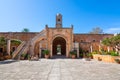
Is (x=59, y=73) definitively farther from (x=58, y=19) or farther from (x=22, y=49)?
(x=58, y=19)

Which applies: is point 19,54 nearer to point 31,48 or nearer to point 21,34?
point 31,48

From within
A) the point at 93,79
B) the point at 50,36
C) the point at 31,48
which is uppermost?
the point at 50,36

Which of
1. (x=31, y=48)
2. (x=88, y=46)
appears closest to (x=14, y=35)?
(x=31, y=48)

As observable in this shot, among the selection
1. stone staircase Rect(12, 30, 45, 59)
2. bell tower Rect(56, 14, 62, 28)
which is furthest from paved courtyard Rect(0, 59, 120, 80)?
bell tower Rect(56, 14, 62, 28)

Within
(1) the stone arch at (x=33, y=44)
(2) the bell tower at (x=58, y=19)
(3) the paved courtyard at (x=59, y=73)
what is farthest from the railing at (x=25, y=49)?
(3) the paved courtyard at (x=59, y=73)

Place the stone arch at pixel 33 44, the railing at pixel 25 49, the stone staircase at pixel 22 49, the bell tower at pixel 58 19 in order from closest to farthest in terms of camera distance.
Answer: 1. the stone staircase at pixel 22 49
2. the railing at pixel 25 49
3. the stone arch at pixel 33 44
4. the bell tower at pixel 58 19

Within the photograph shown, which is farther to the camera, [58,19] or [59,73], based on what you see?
[58,19]

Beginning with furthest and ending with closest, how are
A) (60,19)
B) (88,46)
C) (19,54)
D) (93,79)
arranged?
(60,19) → (88,46) → (19,54) → (93,79)

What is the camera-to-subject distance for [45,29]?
3195cm

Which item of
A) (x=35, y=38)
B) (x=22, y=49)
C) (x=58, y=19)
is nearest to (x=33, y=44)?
(x=35, y=38)

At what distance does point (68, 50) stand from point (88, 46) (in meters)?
5.25

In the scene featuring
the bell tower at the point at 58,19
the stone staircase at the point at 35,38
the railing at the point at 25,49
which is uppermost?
the bell tower at the point at 58,19

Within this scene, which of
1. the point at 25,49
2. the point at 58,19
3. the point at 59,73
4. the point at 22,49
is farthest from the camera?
the point at 58,19

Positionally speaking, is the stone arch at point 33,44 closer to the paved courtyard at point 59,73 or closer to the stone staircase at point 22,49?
the stone staircase at point 22,49
